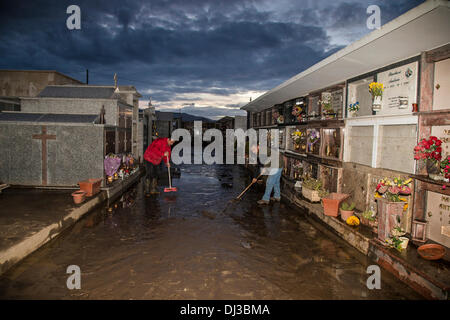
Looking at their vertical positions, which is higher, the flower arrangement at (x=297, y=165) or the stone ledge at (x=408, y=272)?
the flower arrangement at (x=297, y=165)

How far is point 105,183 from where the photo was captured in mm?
11531

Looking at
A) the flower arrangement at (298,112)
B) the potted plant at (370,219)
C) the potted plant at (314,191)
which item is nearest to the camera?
the potted plant at (370,219)

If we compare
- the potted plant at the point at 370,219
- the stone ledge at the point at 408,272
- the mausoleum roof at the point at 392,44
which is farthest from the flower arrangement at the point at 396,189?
the mausoleum roof at the point at 392,44

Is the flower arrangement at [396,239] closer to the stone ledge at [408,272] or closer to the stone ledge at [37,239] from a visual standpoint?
the stone ledge at [408,272]

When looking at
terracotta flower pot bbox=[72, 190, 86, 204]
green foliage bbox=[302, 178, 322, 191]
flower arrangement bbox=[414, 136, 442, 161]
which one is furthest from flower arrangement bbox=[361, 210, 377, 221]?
terracotta flower pot bbox=[72, 190, 86, 204]

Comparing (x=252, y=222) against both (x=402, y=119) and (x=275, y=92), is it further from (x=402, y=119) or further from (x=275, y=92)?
(x=275, y=92)

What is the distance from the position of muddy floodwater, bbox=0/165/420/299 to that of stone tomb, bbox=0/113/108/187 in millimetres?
2429

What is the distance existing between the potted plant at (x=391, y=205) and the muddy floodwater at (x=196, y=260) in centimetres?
84

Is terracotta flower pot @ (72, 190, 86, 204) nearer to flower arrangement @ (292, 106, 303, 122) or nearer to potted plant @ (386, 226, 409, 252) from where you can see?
potted plant @ (386, 226, 409, 252)

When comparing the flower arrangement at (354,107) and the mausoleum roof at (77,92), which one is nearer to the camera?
the flower arrangement at (354,107)

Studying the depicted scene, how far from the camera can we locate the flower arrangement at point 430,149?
18.6ft

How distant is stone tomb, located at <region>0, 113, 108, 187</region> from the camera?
448 inches

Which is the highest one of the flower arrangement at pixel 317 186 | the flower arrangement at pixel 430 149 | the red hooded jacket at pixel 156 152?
the flower arrangement at pixel 430 149

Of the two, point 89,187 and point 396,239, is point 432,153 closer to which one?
point 396,239
